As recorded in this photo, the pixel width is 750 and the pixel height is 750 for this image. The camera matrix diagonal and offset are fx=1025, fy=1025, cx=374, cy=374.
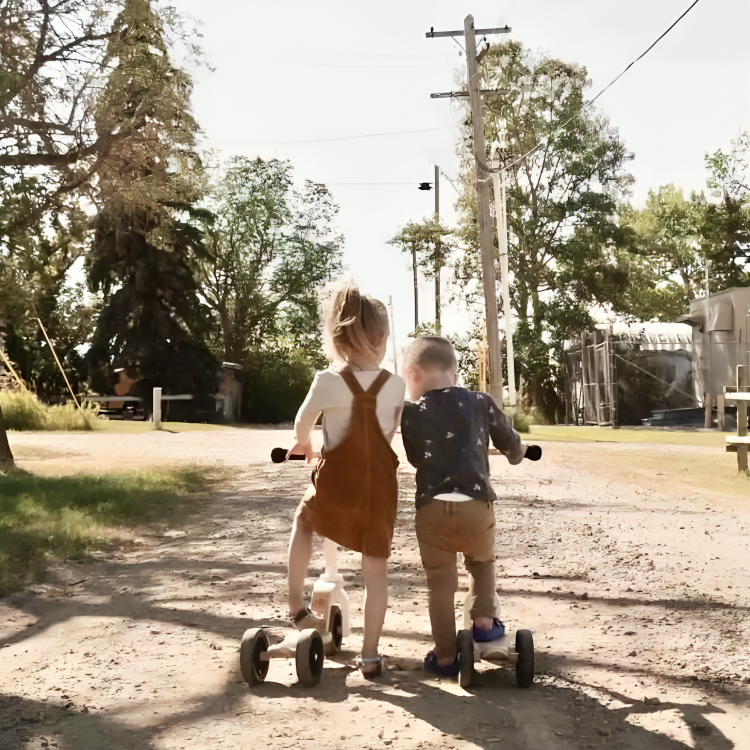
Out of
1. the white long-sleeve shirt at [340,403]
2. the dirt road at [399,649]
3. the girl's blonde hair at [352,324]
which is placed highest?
the girl's blonde hair at [352,324]

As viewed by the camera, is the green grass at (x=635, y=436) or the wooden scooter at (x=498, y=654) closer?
the wooden scooter at (x=498, y=654)

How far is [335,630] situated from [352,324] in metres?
1.41

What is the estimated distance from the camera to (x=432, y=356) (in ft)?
14.0

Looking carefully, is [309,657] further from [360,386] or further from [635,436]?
[635,436]

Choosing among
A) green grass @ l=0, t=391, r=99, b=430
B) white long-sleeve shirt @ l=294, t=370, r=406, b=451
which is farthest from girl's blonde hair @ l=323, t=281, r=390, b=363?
green grass @ l=0, t=391, r=99, b=430

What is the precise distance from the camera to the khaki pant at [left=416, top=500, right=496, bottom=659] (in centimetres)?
412

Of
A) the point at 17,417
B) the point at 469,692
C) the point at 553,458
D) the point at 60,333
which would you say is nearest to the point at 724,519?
the point at 469,692

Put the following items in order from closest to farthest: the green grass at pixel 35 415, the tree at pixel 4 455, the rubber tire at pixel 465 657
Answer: the rubber tire at pixel 465 657 < the tree at pixel 4 455 < the green grass at pixel 35 415

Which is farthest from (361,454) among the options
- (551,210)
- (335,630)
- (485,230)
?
(551,210)

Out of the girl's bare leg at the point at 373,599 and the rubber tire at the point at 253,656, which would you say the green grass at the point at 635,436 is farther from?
the rubber tire at the point at 253,656

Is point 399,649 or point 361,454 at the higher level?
point 361,454

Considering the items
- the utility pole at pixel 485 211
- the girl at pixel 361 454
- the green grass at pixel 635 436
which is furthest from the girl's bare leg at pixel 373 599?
the green grass at pixel 635 436

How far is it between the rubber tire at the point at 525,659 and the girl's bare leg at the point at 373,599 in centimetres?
56

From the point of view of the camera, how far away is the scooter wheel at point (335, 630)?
453 cm
